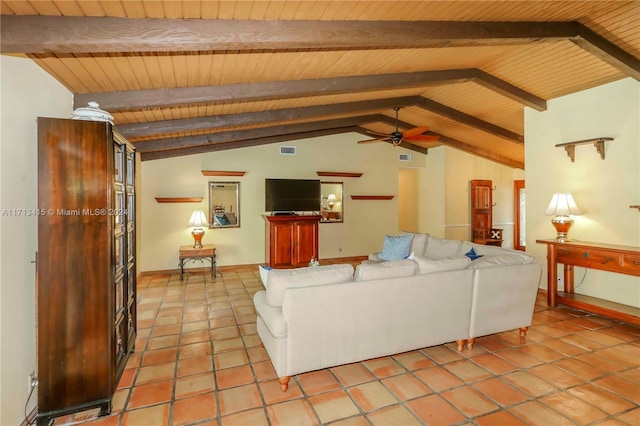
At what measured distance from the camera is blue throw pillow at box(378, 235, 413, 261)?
4.87 metres

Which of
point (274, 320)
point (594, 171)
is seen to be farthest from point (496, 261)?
point (594, 171)

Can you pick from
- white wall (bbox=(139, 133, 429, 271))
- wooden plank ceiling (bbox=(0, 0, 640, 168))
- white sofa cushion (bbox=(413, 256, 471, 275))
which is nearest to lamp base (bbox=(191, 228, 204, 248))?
white wall (bbox=(139, 133, 429, 271))

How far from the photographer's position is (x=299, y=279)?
2.58m

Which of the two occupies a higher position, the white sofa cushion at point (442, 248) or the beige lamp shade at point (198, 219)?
the beige lamp shade at point (198, 219)

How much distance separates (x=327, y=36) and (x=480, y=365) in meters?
3.12

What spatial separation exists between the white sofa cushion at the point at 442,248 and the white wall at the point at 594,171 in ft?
5.65

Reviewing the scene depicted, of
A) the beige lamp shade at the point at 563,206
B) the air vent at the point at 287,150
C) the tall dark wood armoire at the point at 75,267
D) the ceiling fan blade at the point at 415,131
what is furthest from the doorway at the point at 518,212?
the tall dark wood armoire at the point at 75,267

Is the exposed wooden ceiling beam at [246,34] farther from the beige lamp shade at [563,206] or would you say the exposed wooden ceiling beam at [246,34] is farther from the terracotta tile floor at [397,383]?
the terracotta tile floor at [397,383]

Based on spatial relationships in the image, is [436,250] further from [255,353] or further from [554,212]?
[255,353]

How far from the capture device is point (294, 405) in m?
2.30

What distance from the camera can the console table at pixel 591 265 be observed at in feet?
12.0

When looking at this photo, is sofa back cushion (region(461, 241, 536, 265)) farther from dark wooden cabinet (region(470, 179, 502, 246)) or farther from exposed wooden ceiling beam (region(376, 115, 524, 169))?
dark wooden cabinet (region(470, 179, 502, 246))

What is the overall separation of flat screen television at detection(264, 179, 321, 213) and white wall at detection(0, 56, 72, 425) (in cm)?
455

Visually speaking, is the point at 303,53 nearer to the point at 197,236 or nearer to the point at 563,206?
the point at 563,206
